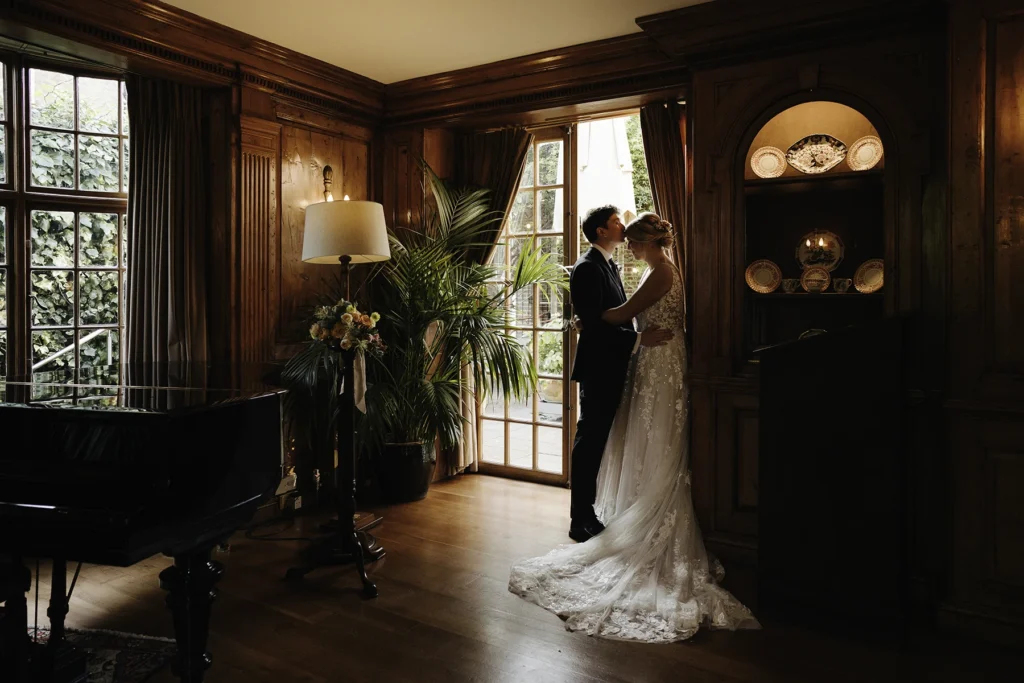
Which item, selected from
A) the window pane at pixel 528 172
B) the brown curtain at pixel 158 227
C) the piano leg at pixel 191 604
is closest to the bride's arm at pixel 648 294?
the window pane at pixel 528 172

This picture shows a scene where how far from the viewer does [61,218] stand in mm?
3818

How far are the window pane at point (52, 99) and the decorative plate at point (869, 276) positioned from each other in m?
4.17

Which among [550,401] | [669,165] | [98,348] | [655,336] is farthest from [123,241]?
[669,165]

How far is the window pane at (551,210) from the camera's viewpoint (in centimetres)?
481

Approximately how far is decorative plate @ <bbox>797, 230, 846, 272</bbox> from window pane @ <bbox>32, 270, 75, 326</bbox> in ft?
12.7

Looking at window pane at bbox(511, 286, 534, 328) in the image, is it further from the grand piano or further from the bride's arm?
the grand piano

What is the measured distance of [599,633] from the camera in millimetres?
2736

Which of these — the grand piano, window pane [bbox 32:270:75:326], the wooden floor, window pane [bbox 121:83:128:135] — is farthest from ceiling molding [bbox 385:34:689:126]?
the grand piano

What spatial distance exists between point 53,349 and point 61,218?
704 millimetres

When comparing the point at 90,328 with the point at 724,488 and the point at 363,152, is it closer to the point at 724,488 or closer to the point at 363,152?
the point at 363,152

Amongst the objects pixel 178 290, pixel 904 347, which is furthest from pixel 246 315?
pixel 904 347

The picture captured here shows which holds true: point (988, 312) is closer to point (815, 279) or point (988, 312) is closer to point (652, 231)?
point (815, 279)

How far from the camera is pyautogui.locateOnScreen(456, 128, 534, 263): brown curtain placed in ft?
15.7

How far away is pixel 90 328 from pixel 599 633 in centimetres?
315
